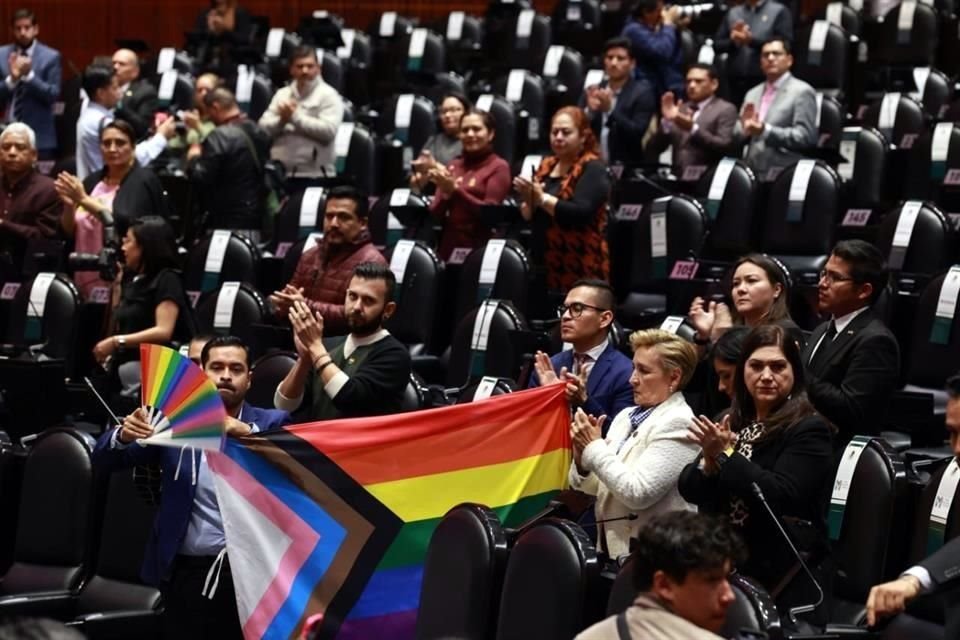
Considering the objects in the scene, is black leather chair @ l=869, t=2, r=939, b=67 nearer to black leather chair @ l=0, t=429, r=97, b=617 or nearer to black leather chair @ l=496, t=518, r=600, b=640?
black leather chair @ l=0, t=429, r=97, b=617

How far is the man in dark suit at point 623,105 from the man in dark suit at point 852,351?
3.86 metres

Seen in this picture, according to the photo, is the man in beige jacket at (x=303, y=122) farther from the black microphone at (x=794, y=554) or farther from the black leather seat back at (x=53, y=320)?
the black microphone at (x=794, y=554)

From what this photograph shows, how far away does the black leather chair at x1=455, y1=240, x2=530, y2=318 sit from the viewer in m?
6.85

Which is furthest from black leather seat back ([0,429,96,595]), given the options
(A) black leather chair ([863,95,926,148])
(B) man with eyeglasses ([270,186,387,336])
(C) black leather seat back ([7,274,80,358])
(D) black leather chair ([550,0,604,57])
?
(D) black leather chair ([550,0,604,57])

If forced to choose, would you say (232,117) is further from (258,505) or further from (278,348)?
(258,505)

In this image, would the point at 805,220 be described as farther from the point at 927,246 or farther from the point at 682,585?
the point at 682,585

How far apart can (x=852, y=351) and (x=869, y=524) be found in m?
0.69

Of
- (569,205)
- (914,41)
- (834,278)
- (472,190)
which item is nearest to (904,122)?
(914,41)

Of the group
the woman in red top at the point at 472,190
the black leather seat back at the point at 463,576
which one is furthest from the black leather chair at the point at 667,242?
the black leather seat back at the point at 463,576

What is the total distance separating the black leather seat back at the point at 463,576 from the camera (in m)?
4.23

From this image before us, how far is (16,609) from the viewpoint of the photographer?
490cm

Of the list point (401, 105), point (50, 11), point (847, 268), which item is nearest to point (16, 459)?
point (847, 268)

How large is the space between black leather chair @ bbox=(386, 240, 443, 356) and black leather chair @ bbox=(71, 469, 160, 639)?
6.11 feet

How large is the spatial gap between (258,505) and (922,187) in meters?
4.30
